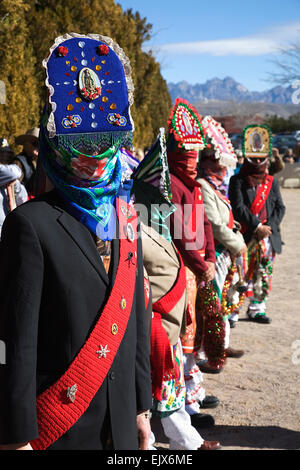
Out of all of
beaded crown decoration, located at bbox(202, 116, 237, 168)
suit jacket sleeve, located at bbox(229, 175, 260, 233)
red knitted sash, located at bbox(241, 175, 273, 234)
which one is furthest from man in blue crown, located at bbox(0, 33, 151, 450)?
red knitted sash, located at bbox(241, 175, 273, 234)

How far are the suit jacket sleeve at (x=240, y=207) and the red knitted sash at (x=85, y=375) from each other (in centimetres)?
520

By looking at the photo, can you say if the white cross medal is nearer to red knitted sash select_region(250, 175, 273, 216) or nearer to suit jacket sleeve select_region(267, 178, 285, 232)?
red knitted sash select_region(250, 175, 273, 216)

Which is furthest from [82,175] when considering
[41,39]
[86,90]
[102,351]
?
[41,39]

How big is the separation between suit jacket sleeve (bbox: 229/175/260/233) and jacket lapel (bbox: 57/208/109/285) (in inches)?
208

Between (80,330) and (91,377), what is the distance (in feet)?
0.53

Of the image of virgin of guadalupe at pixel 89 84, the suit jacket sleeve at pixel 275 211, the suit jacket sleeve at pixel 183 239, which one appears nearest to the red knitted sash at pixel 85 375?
the image of virgin of guadalupe at pixel 89 84

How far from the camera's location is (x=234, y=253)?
5.75 m

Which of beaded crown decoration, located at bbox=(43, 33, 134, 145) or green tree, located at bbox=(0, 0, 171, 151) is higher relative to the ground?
green tree, located at bbox=(0, 0, 171, 151)

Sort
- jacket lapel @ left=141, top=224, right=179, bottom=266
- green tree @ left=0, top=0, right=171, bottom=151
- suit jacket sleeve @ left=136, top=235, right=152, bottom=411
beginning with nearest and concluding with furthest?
1. suit jacket sleeve @ left=136, top=235, right=152, bottom=411
2. jacket lapel @ left=141, top=224, right=179, bottom=266
3. green tree @ left=0, top=0, right=171, bottom=151

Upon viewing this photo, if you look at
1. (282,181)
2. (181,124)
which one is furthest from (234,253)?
(282,181)

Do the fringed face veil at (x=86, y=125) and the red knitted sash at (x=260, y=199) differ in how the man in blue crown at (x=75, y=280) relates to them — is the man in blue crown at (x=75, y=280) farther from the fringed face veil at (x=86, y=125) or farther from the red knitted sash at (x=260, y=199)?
the red knitted sash at (x=260, y=199)

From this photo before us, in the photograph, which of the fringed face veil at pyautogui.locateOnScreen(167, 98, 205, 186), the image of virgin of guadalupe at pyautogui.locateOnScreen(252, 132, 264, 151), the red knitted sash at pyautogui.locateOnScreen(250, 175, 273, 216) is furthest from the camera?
the image of virgin of guadalupe at pyautogui.locateOnScreen(252, 132, 264, 151)

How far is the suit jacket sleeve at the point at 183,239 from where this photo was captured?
4504mm

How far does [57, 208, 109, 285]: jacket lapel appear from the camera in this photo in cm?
186
